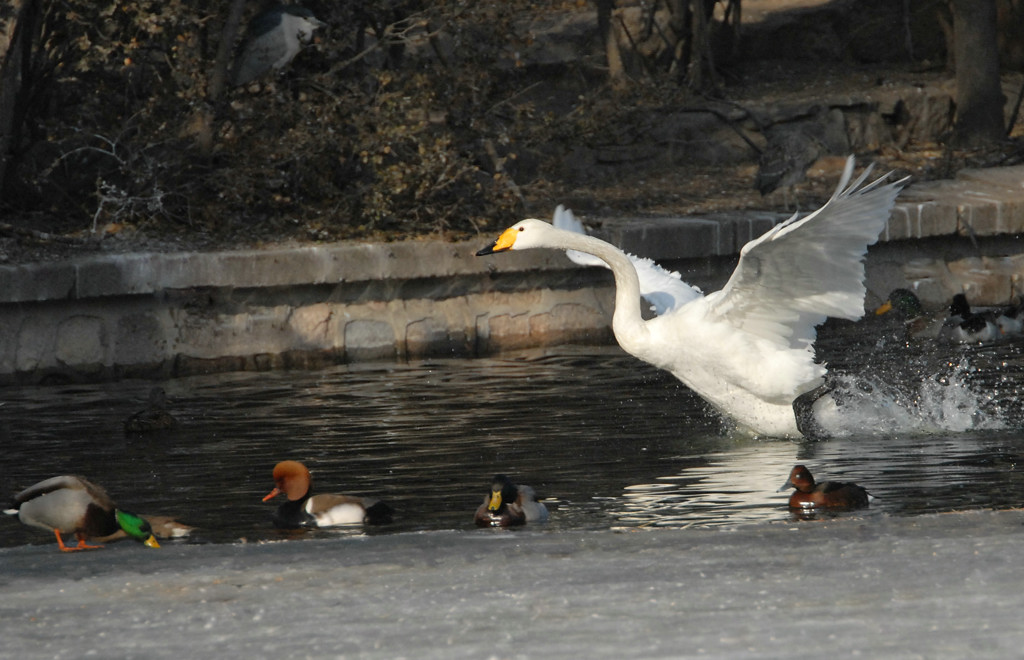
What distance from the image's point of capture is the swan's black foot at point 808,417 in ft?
28.6

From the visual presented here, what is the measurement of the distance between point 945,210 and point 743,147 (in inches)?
179

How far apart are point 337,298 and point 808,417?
481 centimetres

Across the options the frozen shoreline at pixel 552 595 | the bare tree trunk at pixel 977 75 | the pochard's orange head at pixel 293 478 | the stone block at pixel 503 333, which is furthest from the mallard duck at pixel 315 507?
the bare tree trunk at pixel 977 75

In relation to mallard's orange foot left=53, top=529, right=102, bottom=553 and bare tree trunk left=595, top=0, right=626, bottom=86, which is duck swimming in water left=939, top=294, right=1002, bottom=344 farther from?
bare tree trunk left=595, top=0, right=626, bottom=86

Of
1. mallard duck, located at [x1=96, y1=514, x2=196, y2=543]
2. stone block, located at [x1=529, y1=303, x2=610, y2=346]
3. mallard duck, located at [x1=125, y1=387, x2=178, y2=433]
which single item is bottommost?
mallard duck, located at [x1=96, y1=514, x2=196, y2=543]

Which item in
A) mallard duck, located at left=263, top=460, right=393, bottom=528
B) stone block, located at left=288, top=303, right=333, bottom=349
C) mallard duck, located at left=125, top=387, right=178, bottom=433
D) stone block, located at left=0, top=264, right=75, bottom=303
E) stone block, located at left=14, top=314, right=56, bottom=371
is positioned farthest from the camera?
stone block, located at left=288, top=303, right=333, bottom=349

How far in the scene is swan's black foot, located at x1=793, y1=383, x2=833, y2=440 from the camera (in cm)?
872

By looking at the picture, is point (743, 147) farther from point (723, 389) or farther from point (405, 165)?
point (723, 389)

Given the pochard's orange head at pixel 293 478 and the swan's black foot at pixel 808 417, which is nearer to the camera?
the pochard's orange head at pixel 293 478

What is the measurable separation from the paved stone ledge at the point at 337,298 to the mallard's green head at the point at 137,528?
5884mm

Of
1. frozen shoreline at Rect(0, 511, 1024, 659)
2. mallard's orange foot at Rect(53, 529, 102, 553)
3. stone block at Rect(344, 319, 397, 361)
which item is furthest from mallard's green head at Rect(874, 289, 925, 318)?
mallard's orange foot at Rect(53, 529, 102, 553)

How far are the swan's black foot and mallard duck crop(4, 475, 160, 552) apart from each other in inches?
160

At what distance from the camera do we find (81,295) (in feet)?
37.7

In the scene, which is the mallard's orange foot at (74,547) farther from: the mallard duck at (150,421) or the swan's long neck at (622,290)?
the swan's long neck at (622,290)
